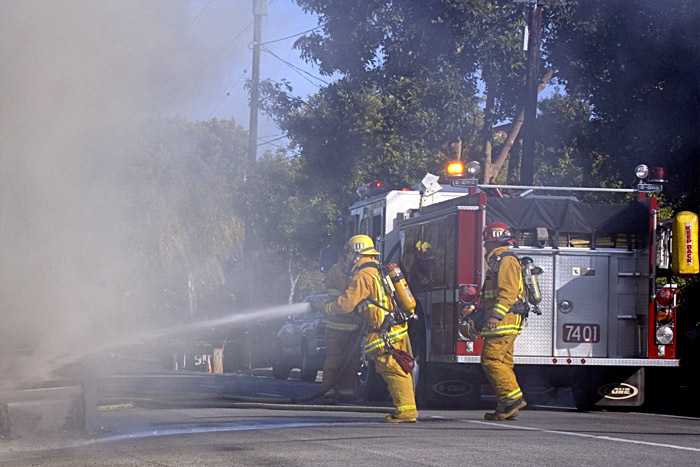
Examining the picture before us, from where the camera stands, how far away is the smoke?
7.14m

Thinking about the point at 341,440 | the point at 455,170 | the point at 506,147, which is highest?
the point at 506,147

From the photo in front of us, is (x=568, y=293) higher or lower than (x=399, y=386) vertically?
higher

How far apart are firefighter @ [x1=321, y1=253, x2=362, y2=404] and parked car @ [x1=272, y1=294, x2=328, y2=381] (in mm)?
6143

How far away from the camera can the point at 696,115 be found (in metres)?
15.5

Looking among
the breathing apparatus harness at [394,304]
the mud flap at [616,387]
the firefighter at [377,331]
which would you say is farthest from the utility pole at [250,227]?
the mud flap at [616,387]

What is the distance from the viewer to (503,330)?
34.8 ft

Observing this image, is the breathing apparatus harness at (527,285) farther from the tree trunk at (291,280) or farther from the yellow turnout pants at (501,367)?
the tree trunk at (291,280)

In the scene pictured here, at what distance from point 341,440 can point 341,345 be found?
3.84m

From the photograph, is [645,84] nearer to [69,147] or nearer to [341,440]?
[341,440]

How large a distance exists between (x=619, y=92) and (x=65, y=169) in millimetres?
11337

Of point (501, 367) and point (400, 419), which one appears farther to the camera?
point (501, 367)

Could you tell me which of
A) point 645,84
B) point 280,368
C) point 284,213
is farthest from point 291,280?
point 645,84

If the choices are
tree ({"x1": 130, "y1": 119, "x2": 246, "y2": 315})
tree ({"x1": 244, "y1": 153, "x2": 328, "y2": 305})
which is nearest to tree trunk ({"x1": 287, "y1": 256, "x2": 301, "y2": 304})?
tree ({"x1": 244, "y1": 153, "x2": 328, "y2": 305})

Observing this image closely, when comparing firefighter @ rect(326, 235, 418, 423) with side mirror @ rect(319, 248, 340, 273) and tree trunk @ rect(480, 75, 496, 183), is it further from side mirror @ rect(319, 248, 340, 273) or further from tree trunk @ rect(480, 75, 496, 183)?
tree trunk @ rect(480, 75, 496, 183)
